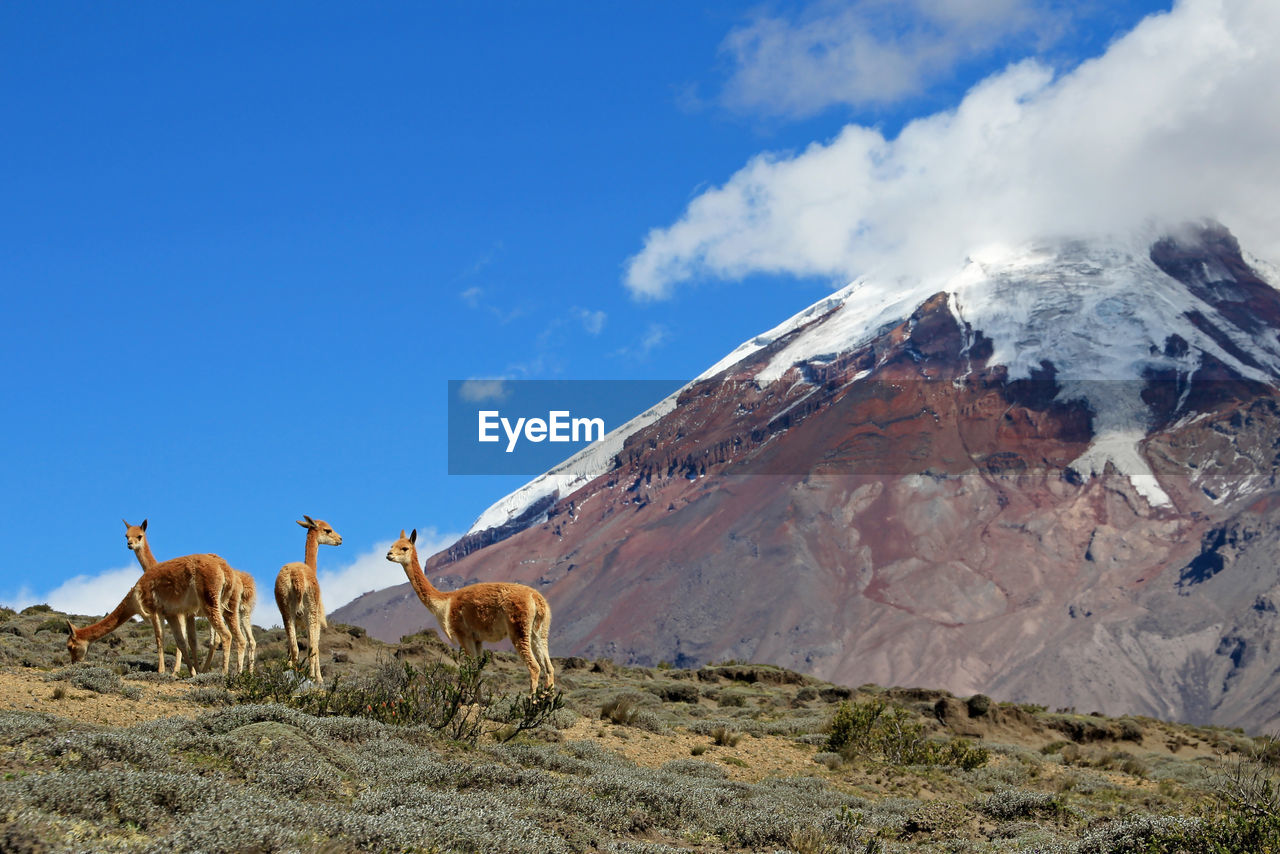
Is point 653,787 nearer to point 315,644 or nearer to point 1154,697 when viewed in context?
point 315,644

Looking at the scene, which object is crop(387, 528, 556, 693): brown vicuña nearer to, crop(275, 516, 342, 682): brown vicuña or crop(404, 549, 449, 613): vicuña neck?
crop(404, 549, 449, 613): vicuña neck

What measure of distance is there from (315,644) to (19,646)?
339 inches

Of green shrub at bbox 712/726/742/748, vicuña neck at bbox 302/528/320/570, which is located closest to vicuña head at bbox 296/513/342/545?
vicuña neck at bbox 302/528/320/570

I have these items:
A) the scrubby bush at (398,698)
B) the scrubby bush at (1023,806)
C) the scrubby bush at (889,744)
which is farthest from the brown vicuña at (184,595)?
the scrubby bush at (1023,806)

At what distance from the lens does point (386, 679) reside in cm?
1789

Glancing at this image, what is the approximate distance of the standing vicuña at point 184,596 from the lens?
65.8 feet

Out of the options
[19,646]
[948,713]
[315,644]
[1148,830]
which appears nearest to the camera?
[1148,830]

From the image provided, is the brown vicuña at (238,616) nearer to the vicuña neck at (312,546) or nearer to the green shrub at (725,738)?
the vicuña neck at (312,546)

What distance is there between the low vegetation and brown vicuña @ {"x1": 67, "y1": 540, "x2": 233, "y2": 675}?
107 centimetres

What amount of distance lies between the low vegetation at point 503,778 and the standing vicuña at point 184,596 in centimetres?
108

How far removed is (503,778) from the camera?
13.8 m

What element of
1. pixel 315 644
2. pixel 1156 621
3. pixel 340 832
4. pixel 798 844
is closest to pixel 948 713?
pixel 315 644

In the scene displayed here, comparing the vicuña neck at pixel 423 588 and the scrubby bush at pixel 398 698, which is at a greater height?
the vicuña neck at pixel 423 588

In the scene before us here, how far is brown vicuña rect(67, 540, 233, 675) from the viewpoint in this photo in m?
20.1
